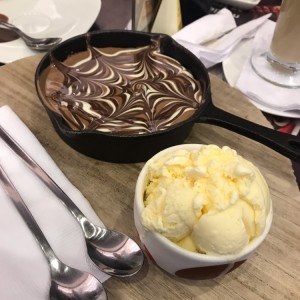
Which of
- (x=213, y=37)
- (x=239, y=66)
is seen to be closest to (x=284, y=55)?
(x=239, y=66)

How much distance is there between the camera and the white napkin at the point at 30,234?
2.43ft

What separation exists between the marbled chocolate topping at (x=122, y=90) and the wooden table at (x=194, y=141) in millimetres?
90

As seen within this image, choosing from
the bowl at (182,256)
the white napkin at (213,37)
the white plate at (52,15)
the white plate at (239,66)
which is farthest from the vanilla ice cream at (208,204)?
the white plate at (52,15)

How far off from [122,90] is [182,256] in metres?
0.57

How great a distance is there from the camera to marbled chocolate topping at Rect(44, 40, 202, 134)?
1.00 metres

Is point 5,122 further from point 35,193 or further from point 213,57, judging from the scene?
point 213,57

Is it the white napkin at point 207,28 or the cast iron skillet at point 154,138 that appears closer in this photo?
the cast iron skillet at point 154,138

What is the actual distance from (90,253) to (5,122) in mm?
436

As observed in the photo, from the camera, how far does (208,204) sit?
2.18 feet

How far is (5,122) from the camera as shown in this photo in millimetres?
1022

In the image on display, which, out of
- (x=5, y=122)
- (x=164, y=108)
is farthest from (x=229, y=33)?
(x=5, y=122)

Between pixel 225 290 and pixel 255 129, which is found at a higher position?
pixel 255 129

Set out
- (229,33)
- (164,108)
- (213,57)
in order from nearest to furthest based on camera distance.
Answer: (164,108), (213,57), (229,33)

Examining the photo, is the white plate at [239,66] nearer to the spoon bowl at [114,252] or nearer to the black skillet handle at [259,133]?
the black skillet handle at [259,133]
